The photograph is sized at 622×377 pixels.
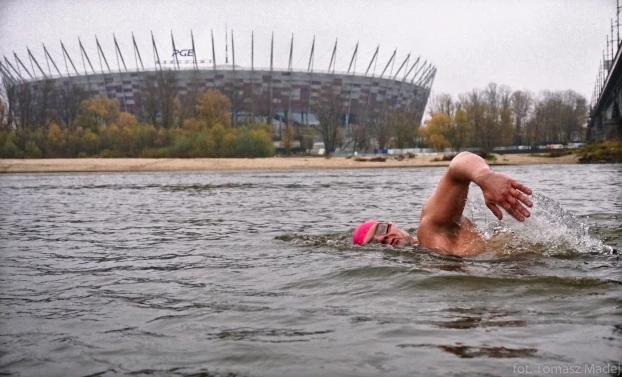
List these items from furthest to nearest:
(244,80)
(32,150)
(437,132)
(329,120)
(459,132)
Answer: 1. (244,80)
2. (329,120)
3. (437,132)
4. (459,132)
5. (32,150)

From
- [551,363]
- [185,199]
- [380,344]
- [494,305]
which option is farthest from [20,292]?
[185,199]

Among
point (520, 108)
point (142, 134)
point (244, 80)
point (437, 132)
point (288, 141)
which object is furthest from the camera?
point (244, 80)

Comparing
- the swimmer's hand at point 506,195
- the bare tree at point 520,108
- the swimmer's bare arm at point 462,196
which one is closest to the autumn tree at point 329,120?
the bare tree at point 520,108

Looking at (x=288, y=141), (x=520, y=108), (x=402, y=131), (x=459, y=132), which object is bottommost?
(x=288, y=141)

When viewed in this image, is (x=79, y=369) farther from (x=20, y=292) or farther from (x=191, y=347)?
(x=20, y=292)

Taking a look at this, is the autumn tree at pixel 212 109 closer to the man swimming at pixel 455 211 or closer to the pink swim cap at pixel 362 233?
the pink swim cap at pixel 362 233

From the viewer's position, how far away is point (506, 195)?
12.6 feet

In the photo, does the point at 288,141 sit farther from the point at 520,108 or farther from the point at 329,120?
the point at 520,108

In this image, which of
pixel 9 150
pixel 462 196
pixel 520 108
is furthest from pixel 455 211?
pixel 520 108

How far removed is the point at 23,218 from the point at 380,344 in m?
9.60

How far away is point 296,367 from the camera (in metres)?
2.70

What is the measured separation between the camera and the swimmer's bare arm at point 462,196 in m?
3.80

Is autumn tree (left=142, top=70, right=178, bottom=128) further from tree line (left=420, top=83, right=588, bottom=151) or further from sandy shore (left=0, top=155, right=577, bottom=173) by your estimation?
tree line (left=420, top=83, right=588, bottom=151)

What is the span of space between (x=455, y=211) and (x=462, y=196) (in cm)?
24
